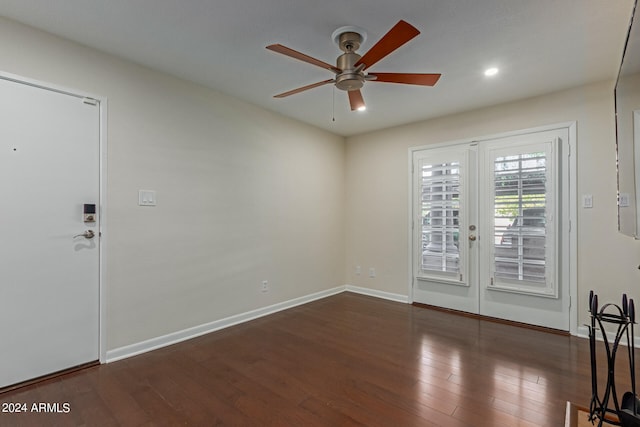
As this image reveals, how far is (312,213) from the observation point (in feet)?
14.8

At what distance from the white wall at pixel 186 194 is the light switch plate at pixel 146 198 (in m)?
0.05

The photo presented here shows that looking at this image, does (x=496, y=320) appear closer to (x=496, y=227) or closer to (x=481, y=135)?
(x=496, y=227)

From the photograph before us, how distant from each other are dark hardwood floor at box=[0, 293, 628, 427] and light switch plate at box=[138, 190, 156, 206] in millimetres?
1312

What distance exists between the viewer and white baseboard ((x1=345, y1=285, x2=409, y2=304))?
4361 millimetres

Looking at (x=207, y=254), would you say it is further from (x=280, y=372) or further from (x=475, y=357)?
(x=475, y=357)

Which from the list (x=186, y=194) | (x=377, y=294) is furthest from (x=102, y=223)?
(x=377, y=294)

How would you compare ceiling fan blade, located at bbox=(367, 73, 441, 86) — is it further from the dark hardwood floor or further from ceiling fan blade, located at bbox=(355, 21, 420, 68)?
the dark hardwood floor

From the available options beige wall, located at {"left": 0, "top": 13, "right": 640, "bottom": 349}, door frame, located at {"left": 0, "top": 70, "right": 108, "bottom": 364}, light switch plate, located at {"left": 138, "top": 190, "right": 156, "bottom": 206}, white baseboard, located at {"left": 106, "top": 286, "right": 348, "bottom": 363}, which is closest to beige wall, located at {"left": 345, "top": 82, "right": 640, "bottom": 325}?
beige wall, located at {"left": 0, "top": 13, "right": 640, "bottom": 349}

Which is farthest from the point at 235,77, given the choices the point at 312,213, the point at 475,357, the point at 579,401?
the point at 579,401

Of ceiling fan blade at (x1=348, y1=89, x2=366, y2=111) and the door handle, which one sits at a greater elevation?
ceiling fan blade at (x1=348, y1=89, x2=366, y2=111)

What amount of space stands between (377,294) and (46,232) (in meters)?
3.83

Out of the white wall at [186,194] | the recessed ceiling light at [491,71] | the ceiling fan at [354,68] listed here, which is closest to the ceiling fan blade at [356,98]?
the ceiling fan at [354,68]

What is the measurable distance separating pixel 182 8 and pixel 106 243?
6.10ft

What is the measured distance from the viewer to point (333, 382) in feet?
7.39
